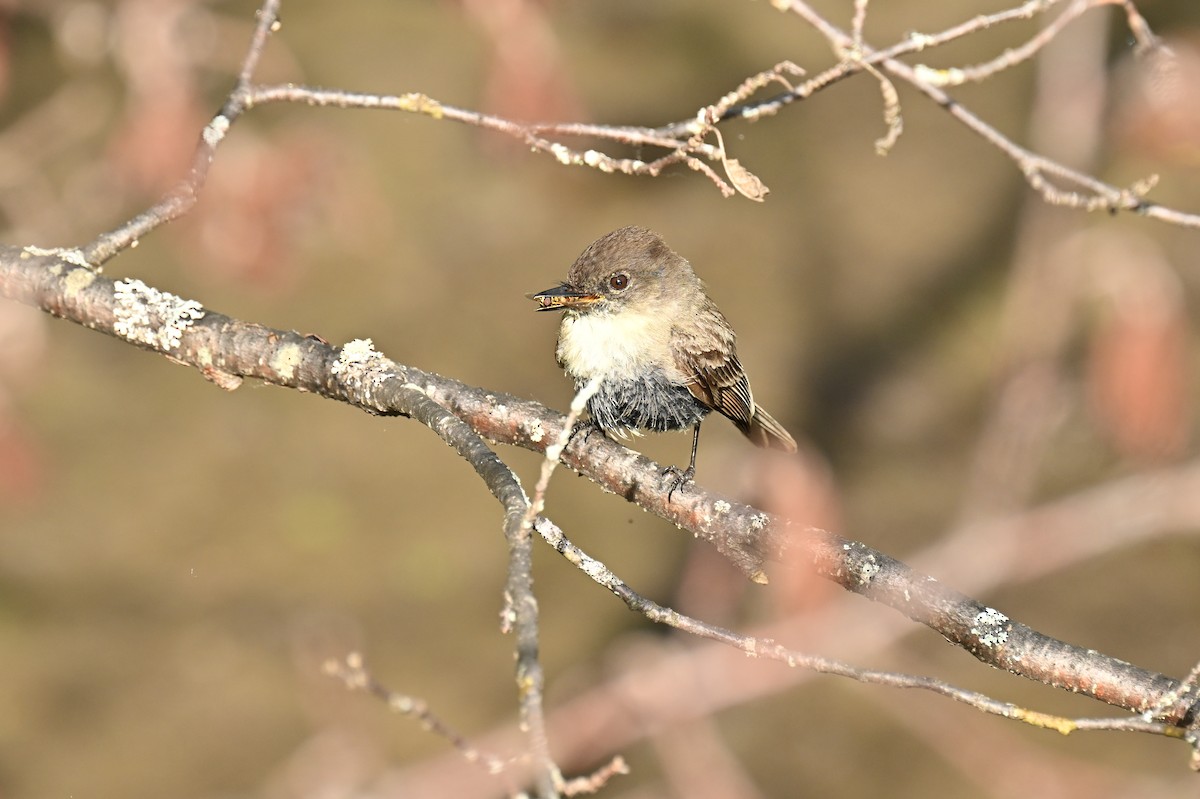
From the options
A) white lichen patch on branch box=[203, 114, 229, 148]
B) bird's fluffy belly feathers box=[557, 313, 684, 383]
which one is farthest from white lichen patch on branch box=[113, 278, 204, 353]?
bird's fluffy belly feathers box=[557, 313, 684, 383]

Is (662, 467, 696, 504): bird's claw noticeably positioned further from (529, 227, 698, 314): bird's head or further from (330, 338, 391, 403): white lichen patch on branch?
(529, 227, 698, 314): bird's head

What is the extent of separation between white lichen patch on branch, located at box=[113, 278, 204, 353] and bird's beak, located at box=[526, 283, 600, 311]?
111 cm

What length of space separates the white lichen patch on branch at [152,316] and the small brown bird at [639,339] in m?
1.16

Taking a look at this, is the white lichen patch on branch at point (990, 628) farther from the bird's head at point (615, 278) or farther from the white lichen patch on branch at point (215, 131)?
the white lichen patch on branch at point (215, 131)

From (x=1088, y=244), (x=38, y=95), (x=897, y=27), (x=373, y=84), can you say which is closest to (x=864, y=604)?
(x=1088, y=244)

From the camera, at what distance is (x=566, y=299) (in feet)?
11.9

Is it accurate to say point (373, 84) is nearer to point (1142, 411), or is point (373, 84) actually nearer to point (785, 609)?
point (785, 609)

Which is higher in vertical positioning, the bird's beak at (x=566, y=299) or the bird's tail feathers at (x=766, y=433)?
the bird's tail feathers at (x=766, y=433)

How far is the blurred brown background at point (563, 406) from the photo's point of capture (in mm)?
6551

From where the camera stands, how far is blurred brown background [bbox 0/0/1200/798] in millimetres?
6551

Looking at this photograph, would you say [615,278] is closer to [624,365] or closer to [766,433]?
[624,365]

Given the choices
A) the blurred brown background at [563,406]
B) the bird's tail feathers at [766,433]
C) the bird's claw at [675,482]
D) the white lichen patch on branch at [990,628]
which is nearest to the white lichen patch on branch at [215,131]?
the bird's claw at [675,482]

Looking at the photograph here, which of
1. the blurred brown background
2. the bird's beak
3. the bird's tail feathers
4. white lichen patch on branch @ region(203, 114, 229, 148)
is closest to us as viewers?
white lichen patch on branch @ region(203, 114, 229, 148)

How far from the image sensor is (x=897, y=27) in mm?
6906
